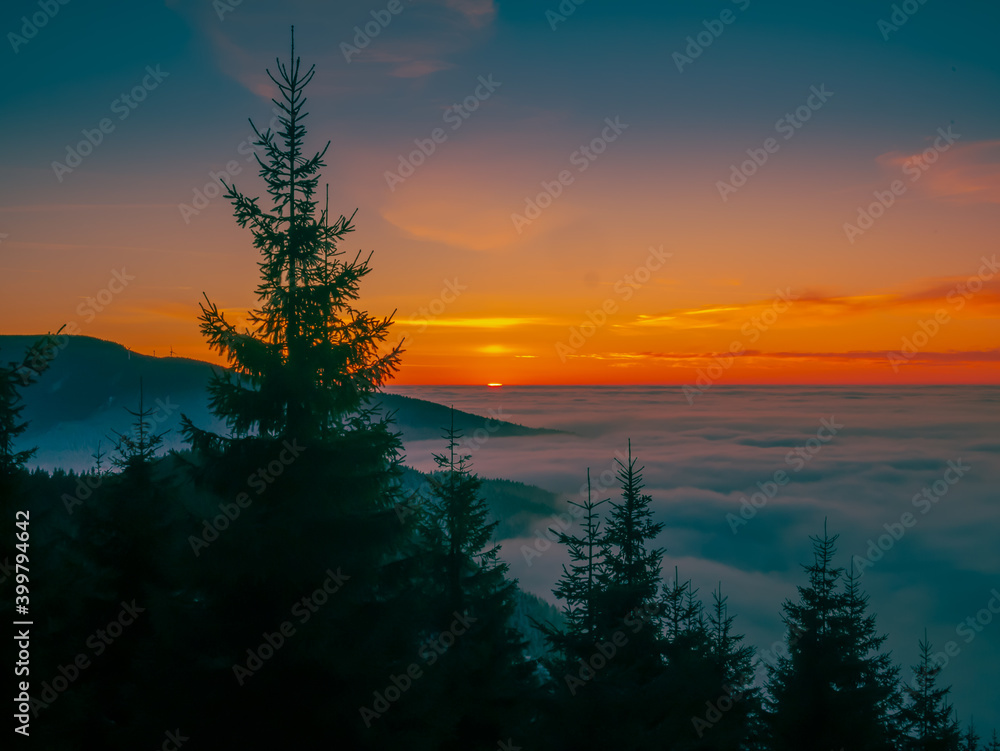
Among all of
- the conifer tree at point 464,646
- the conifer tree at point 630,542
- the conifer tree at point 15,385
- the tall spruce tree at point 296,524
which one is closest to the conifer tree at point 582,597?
the conifer tree at point 630,542

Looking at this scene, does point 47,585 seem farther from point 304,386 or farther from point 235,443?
point 304,386

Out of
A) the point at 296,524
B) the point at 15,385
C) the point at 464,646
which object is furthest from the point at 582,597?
the point at 15,385

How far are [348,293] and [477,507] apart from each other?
11135 millimetres

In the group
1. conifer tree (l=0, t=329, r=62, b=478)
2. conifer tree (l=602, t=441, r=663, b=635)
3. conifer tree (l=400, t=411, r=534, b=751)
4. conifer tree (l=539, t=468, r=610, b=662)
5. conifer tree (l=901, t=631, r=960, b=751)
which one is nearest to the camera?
conifer tree (l=0, t=329, r=62, b=478)

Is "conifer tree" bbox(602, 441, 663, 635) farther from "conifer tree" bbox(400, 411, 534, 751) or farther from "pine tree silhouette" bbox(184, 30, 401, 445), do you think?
"pine tree silhouette" bbox(184, 30, 401, 445)

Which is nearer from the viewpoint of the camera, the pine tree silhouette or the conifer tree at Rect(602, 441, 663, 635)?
the pine tree silhouette

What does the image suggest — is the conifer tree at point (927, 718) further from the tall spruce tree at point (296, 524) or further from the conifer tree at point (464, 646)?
the tall spruce tree at point (296, 524)

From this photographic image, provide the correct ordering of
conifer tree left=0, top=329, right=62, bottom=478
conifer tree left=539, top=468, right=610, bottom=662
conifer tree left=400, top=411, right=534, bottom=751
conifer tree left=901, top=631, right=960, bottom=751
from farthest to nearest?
conifer tree left=901, top=631, right=960, bottom=751 → conifer tree left=539, top=468, right=610, bottom=662 → conifer tree left=400, top=411, right=534, bottom=751 → conifer tree left=0, top=329, right=62, bottom=478

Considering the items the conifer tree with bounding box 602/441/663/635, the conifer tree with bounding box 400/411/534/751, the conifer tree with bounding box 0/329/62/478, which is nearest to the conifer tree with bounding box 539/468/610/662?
the conifer tree with bounding box 602/441/663/635

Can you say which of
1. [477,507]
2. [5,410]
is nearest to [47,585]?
[5,410]

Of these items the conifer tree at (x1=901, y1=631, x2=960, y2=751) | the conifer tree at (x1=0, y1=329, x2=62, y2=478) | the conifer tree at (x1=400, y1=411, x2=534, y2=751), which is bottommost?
the conifer tree at (x1=901, y1=631, x2=960, y2=751)

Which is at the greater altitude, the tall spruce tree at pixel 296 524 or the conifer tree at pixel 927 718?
the tall spruce tree at pixel 296 524

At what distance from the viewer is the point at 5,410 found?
9016mm

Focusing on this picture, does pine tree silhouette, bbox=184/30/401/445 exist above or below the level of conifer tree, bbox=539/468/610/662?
above
